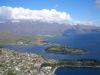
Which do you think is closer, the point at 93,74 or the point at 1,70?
the point at 1,70

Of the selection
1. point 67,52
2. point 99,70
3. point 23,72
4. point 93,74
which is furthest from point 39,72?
point 67,52

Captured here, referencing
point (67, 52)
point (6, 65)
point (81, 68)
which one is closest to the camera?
point (6, 65)

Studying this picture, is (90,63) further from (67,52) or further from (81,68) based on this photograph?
(67,52)

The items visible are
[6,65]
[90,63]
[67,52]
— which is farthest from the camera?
[67,52]

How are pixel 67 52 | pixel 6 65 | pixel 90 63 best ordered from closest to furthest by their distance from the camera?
pixel 6 65 → pixel 90 63 → pixel 67 52

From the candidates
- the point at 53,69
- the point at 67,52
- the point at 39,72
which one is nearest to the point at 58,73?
the point at 53,69

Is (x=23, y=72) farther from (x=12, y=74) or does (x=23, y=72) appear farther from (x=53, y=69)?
(x=53, y=69)

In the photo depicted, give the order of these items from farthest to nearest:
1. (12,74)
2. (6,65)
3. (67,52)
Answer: (67,52) → (6,65) → (12,74)

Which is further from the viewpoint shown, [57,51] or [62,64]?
[57,51]
